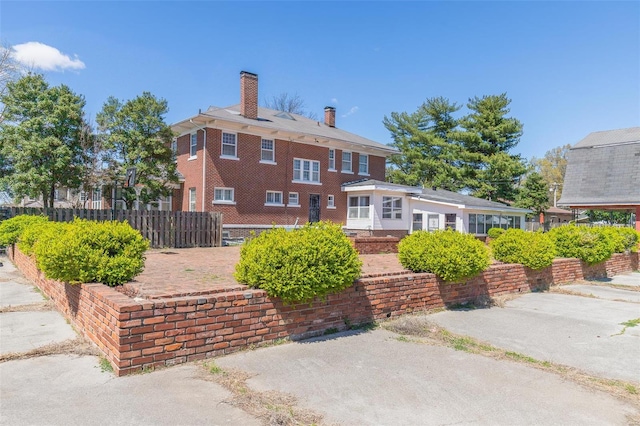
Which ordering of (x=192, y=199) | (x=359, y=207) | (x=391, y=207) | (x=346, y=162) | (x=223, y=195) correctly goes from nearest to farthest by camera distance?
(x=223, y=195) → (x=192, y=199) → (x=359, y=207) → (x=391, y=207) → (x=346, y=162)

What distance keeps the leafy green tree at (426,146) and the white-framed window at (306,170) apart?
58.3ft

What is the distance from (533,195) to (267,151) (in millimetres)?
26912

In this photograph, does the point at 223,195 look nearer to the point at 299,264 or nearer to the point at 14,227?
the point at 14,227

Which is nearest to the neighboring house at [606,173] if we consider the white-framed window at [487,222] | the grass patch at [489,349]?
the white-framed window at [487,222]

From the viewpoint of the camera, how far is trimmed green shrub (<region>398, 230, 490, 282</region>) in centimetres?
704

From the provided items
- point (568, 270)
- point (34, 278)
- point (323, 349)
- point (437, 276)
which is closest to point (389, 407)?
point (323, 349)

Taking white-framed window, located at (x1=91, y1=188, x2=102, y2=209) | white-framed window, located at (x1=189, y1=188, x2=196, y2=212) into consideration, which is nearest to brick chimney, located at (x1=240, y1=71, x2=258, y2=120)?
white-framed window, located at (x1=189, y1=188, x2=196, y2=212)

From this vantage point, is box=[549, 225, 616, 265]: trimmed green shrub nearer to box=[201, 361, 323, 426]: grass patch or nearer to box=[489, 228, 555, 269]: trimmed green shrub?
box=[489, 228, 555, 269]: trimmed green shrub

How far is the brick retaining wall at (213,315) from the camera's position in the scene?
412 cm

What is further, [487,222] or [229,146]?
[487,222]

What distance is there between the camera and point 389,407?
11.5 feet

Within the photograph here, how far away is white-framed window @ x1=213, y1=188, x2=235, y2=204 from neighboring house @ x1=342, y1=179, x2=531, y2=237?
7.54 m

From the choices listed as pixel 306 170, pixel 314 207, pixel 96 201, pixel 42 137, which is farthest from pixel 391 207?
pixel 42 137

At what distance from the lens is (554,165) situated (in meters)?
73.6
